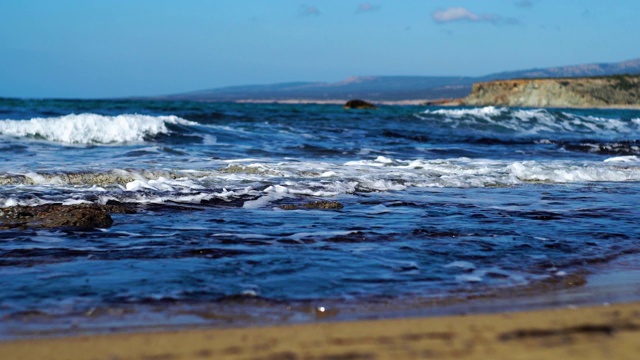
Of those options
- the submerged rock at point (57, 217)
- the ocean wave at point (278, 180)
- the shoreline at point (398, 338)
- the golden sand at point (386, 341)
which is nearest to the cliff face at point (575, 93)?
the ocean wave at point (278, 180)

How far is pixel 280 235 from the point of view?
5359 millimetres

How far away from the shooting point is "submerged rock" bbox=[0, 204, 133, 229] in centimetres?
547

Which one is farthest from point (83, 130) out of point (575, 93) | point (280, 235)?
point (575, 93)

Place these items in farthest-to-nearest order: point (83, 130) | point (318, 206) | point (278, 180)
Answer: point (83, 130), point (278, 180), point (318, 206)

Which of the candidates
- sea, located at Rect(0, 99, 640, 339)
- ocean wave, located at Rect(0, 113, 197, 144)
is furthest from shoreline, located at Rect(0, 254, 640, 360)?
ocean wave, located at Rect(0, 113, 197, 144)

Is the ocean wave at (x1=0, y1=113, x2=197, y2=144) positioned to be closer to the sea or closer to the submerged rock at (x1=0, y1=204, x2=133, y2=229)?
the sea

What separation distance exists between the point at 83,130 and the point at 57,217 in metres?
10.2

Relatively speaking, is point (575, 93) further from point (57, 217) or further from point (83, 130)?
point (57, 217)

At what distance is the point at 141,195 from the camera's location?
7.26 meters

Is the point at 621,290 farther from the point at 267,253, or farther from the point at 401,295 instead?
the point at 267,253

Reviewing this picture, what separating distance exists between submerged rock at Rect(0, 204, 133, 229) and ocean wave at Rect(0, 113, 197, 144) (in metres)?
8.99

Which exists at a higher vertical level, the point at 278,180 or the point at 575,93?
the point at 278,180

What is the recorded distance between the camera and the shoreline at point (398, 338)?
266cm

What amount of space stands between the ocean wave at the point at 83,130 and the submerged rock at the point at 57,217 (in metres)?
8.99
